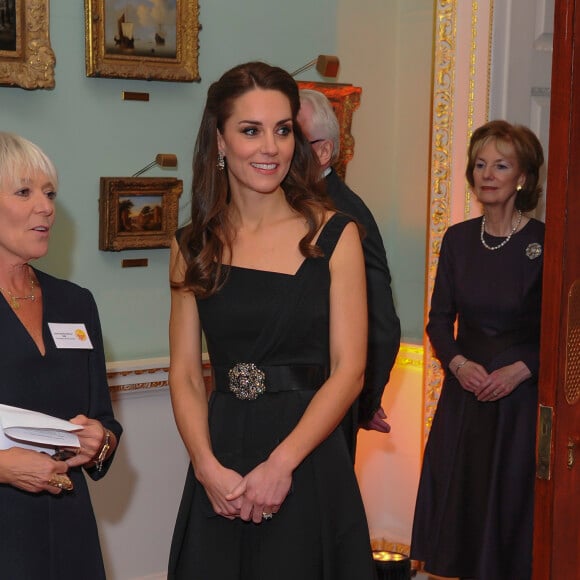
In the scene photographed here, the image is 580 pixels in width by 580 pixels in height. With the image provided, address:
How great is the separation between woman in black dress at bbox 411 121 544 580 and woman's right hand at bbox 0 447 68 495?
89.4 inches

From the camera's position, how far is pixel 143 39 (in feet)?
15.5

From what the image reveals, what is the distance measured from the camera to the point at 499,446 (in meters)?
4.46

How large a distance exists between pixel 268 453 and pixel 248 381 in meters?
0.21

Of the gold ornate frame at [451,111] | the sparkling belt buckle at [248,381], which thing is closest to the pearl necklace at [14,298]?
the sparkling belt buckle at [248,381]

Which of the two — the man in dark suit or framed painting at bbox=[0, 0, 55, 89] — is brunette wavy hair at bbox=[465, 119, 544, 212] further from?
framed painting at bbox=[0, 0, 55, 89]

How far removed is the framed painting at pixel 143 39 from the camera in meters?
4.59

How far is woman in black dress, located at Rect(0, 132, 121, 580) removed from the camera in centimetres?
274

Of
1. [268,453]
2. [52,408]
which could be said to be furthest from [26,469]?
[268,453]

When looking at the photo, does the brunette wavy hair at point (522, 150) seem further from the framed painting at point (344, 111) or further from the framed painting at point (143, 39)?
the framed painting at point (143, 39)

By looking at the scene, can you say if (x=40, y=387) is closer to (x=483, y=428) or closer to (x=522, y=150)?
(x=483, y=428)

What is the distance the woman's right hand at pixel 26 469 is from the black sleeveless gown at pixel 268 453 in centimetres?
51

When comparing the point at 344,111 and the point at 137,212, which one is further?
the point at 344,111

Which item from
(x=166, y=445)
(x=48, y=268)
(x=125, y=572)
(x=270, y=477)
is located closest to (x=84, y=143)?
(x=48, y=268)

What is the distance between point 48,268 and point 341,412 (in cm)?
204
